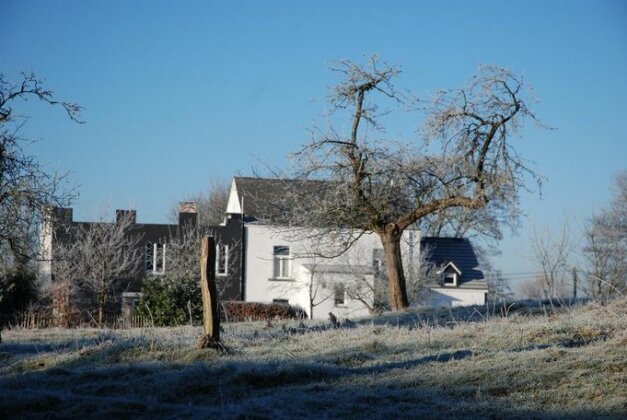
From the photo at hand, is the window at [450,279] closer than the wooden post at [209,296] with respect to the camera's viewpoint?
No

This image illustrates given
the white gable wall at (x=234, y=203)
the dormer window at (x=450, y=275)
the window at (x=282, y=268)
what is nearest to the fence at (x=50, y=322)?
the window at (x=282, y=268)

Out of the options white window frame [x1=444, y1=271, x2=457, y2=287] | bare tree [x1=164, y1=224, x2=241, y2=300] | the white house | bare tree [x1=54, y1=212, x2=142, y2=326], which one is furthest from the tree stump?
white window frame [x1=444, y1=271, x2=457, y2=287]

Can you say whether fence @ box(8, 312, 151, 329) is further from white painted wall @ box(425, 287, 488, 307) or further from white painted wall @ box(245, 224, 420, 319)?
white painted wall @ box(425, 287, 488, 307)

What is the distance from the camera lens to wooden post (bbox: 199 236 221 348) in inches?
448

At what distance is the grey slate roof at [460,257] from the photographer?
51.2 metres

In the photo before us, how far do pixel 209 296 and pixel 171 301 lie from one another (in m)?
15.1

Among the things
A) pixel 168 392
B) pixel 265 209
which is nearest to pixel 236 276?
pixel 265 209

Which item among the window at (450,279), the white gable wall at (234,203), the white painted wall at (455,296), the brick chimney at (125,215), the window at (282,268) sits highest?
the white gable wall at (234,203)

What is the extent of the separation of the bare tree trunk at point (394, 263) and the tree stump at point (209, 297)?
952cm

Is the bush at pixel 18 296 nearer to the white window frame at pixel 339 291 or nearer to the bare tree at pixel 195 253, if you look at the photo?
the bare tree at pixel 195 253

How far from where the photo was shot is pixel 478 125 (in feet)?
62.7

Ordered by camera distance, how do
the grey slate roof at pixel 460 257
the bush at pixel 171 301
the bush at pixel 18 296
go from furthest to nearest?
the grey slate roof at pixel 460 257 < the bush at pixel 18 296 < the bush at pixel 171 301

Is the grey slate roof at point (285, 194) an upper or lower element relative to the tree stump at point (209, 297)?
upper

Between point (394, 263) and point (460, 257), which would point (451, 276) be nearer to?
point (460, 257)
